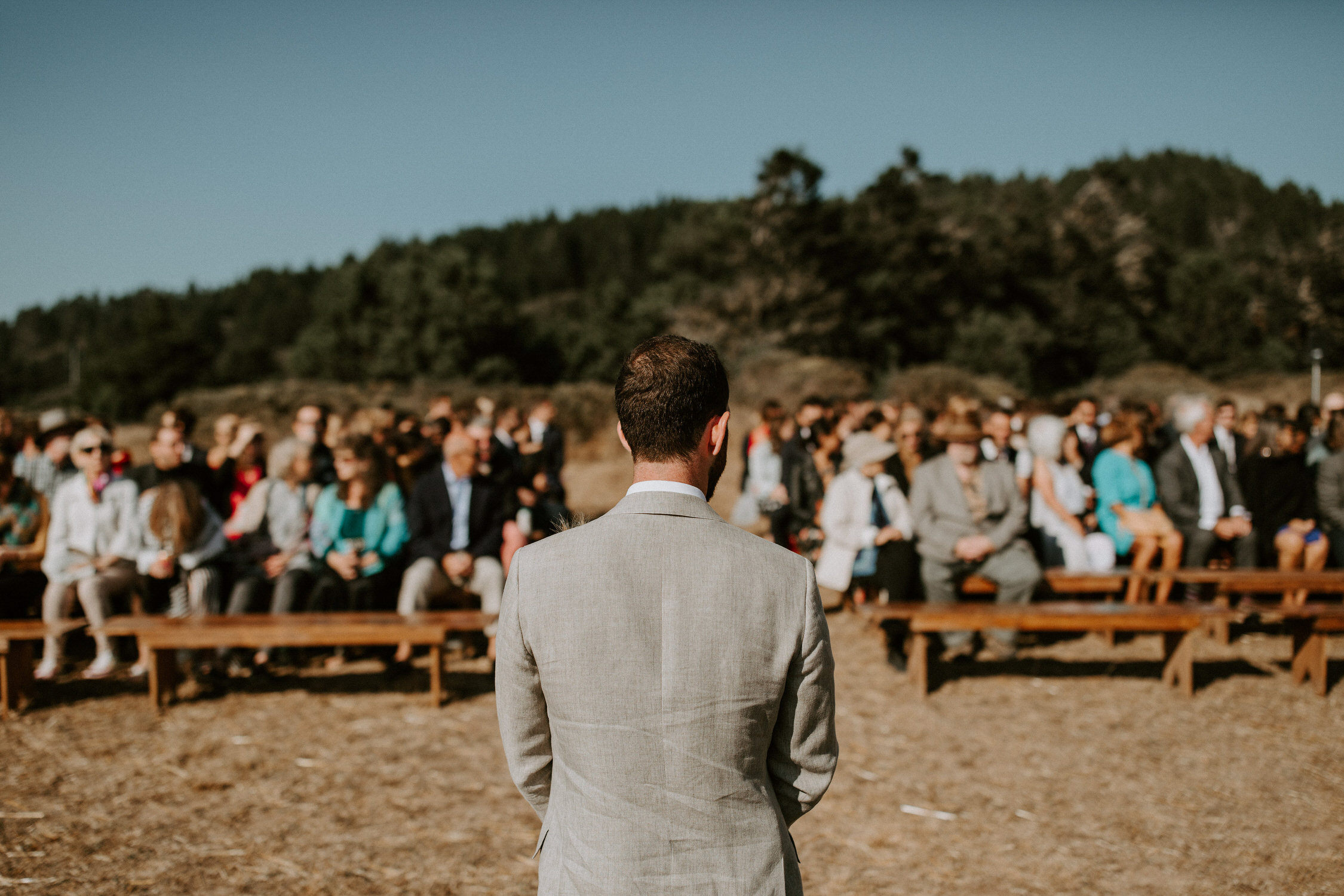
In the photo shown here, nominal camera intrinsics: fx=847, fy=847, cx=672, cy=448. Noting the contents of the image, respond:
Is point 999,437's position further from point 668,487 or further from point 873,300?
point 873,300

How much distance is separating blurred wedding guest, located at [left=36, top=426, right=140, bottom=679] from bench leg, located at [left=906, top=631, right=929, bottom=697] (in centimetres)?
582

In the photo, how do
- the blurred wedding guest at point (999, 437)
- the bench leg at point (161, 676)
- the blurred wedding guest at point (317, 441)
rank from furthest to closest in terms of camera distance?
the blurred wedding guest at point (999, 437) → the blurred wedding guest at point (317, 441) → the bench leg at point (161, 676)

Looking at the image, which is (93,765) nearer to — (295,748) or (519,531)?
(295,748)

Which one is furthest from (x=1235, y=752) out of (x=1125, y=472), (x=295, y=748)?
(x=295, y=748)

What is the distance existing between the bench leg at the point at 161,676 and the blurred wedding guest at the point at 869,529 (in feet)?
15.9

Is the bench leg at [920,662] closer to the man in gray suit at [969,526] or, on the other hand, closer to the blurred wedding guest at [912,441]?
the man in gray suit at [969,526]

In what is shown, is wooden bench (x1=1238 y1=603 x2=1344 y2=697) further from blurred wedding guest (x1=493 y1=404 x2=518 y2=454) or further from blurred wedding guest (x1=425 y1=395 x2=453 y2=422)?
blurred wedding guest (x1=425 y1=395 x2=453 y2=422)

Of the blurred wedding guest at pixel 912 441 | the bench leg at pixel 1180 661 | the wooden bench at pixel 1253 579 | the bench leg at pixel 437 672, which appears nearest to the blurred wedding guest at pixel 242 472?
the bench leg at pixel 437 672

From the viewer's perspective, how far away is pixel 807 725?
5.60 feet

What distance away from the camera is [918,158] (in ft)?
176

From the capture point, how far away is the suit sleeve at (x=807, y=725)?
1.63 meters

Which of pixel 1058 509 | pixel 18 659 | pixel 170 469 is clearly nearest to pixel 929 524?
pixel 1058 509

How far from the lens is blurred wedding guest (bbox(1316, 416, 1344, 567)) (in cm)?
720

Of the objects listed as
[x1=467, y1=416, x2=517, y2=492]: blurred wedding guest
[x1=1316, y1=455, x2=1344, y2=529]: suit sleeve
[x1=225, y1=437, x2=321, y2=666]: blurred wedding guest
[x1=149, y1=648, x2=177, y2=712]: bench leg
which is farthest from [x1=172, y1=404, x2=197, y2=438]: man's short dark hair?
[x1=1316, y1=455, x2=1344, y2=529]: suit sleeve
